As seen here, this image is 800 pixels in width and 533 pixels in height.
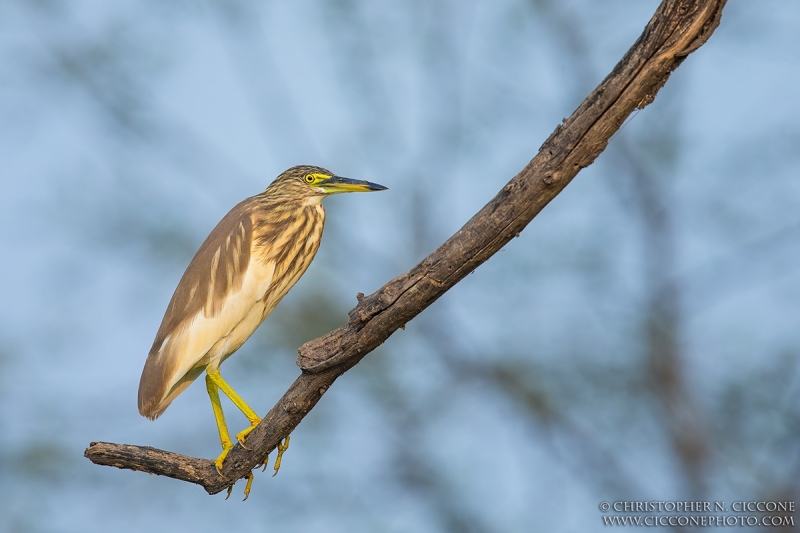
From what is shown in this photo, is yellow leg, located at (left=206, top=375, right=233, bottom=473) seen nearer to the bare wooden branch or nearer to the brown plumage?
the brown plumage

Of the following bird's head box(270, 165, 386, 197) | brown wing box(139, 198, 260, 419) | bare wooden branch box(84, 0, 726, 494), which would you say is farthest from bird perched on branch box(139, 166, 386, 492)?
bare wooden branch box(84, 0, 726, 494)

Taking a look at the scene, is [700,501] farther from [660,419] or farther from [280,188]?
[280,188]

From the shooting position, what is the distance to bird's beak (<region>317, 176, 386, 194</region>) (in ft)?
15.5

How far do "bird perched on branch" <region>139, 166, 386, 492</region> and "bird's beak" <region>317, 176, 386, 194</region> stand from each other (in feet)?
0.77

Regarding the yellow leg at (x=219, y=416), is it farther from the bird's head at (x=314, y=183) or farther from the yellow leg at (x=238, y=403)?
the bird's head at (x=314, y=183)

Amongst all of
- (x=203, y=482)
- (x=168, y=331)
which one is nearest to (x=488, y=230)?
(x=203, y=482)

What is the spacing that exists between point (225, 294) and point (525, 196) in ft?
6.90

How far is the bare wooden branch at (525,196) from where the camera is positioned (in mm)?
2422

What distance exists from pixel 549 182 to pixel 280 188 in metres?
2.59

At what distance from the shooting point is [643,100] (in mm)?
2498

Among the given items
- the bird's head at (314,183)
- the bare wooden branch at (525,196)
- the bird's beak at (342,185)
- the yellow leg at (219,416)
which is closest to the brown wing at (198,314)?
the yellow leg at (219,416)

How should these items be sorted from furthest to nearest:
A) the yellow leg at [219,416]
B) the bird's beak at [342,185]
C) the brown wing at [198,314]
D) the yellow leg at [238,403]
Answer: the bird's beak at [342,185], the brown wing at [198,314], the yellow leg at [219,416], the yellow leg at [238,403]

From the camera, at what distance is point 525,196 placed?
2.58 m

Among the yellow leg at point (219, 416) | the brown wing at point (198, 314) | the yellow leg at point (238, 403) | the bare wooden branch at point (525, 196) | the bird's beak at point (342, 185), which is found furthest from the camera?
Answer: the bird's beak at point (342, 185)
